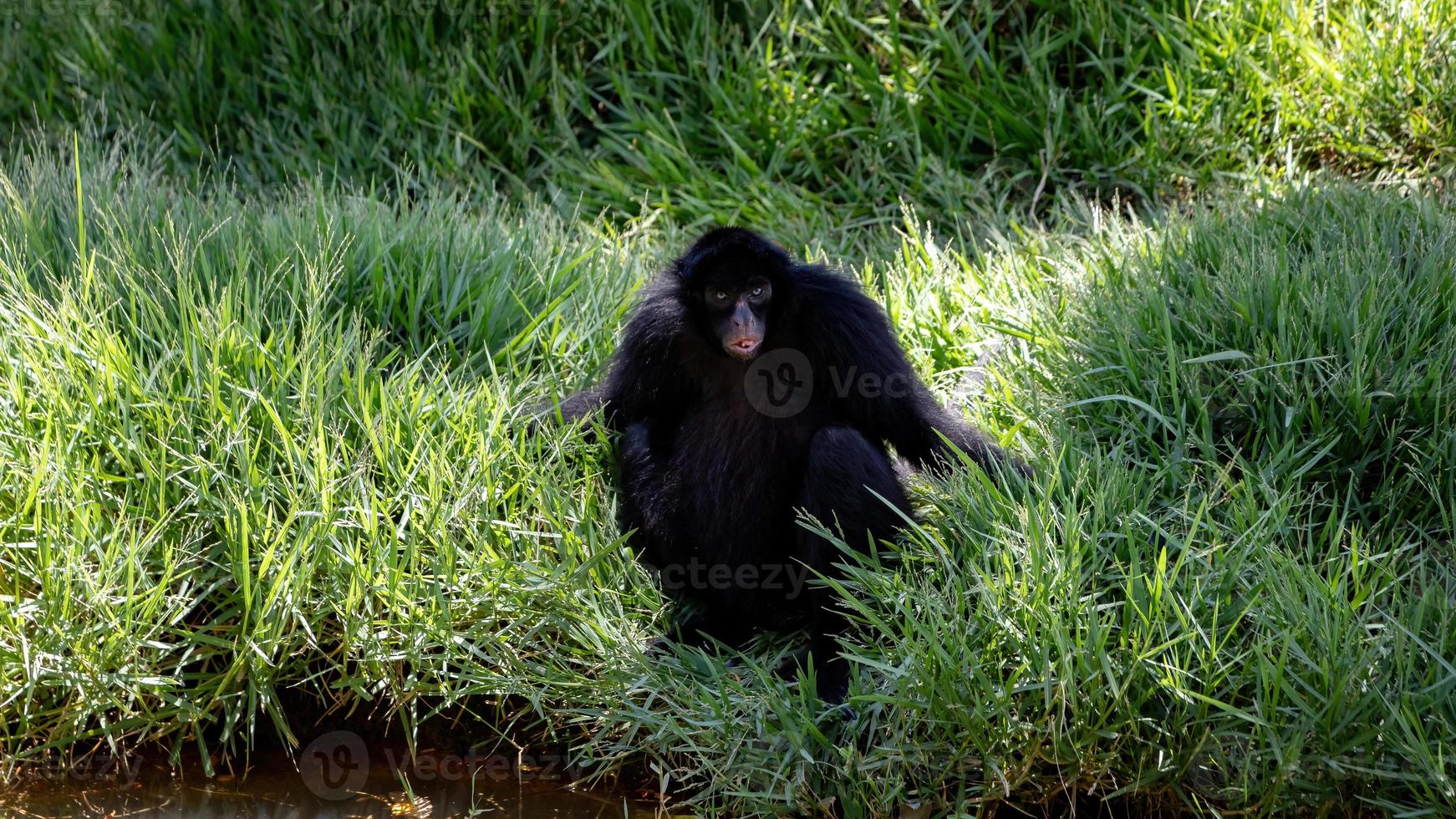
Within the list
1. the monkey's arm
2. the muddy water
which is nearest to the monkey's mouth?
the monkey's arm

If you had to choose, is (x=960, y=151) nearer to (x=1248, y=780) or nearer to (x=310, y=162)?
(x=310, y=162)

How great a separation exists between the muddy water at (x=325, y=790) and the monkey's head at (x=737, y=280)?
1.18 metres

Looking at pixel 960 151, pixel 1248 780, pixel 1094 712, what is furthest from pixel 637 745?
pixel 960 151

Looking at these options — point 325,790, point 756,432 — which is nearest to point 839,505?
point 756,432

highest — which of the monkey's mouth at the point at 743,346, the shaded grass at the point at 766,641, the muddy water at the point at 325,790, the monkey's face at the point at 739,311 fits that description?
the monkey's face at the point at 739,311

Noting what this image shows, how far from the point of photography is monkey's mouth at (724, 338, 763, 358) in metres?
3.44

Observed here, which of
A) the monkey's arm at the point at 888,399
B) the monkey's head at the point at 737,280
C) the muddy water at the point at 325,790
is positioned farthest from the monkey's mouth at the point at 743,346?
the muddy water at the point at 325,790

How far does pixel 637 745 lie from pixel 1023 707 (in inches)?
36.6

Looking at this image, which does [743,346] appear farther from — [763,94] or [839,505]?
[763,94]

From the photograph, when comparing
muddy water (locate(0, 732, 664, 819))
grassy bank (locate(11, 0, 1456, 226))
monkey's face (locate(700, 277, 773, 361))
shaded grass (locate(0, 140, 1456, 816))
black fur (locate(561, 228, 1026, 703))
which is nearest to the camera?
shaded grass (locate(0, 140, 1456, 816))

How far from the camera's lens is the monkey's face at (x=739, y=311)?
3443mm

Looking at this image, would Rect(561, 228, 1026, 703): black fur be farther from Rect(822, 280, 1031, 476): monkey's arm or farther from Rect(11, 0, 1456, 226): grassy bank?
Rect(11, 0, 1456, 226): grassy bank

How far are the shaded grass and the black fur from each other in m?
0.15

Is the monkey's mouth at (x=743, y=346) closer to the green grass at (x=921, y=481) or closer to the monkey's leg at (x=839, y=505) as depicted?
the monkey's leg at (x=839, y=505)
